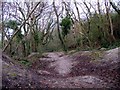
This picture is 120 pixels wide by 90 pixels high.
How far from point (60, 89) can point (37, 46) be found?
1746cm

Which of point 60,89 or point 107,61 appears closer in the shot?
point 60,89

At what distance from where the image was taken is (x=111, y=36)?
65.4ft

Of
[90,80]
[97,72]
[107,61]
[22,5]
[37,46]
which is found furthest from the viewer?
[37,46]

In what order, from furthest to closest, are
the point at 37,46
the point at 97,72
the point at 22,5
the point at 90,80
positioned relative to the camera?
1. the point at 37,46
2. the point at 22,5
3. the point at 97,72
4. the point at 90,80

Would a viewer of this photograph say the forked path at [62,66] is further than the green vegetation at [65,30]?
No

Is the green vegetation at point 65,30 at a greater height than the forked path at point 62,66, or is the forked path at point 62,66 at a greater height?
the green vegetation at point 65,30

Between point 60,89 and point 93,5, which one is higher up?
point 93,5

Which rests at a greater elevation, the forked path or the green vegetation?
the green vegetation

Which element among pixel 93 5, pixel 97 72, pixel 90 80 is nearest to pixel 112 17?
pixel 93 5

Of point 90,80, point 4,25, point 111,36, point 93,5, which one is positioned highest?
point 93,5

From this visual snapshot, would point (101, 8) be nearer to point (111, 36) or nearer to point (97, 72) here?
point (111, 36)

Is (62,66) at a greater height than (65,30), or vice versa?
(65,30)

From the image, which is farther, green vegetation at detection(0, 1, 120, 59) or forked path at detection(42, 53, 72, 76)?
green vegetation at detection(0, 1, 120, 59)

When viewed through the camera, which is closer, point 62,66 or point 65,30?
point 62,66
